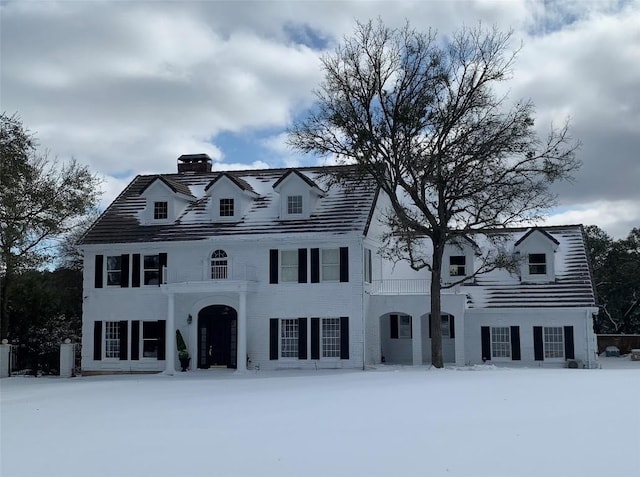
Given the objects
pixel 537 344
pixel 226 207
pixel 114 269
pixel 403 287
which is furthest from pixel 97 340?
pixel 537 344

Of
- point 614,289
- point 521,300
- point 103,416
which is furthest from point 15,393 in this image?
point 614,289

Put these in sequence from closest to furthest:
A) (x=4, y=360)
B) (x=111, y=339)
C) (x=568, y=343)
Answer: (x=568, y=343), (x=4, y=360), (x=111, y=339)

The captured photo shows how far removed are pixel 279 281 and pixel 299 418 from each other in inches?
634

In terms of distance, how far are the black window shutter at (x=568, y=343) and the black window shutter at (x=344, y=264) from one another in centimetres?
954

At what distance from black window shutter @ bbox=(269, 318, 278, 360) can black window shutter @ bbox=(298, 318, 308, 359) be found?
958 millimetres

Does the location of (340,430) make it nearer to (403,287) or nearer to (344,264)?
(344,264)

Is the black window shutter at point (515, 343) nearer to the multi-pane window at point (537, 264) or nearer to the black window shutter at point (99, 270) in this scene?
the multi-pane window at point (537, 264)

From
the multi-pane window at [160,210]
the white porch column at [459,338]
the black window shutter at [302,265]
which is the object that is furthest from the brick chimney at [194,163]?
the white porch column at [459,338]

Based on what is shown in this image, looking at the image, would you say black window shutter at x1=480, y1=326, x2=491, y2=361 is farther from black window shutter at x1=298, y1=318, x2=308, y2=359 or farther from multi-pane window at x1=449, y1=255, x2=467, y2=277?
black window shutter at x1=298, y1=318, x2=308, y2=359

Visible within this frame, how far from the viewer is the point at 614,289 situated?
4772 cm

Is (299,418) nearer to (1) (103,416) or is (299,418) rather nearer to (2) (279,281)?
(1) (103,416)

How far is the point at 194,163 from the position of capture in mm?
38375

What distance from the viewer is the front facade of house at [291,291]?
1171 inches

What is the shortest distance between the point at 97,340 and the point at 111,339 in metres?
0.59
